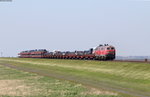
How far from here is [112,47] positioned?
67062mm

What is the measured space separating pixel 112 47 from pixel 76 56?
2715 cm

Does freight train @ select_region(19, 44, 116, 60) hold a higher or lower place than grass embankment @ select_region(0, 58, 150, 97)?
higher

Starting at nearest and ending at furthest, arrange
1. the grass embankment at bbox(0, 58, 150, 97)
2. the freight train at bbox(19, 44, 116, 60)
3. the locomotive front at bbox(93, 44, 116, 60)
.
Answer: the grass embankment at bbox(0, 58, 150, 97) → the locomotive front at bbox(93, 44, 116, 60) → the freight train at bbox(19, 44, 116, 60)

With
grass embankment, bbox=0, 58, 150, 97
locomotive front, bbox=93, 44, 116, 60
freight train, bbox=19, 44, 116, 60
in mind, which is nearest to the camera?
grass embankment, bbox=0, 58, 150, 97

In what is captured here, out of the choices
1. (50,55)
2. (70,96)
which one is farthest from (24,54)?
(70,96)

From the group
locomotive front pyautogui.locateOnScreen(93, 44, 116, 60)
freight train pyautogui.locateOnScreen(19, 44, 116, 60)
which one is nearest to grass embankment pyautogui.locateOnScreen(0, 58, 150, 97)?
locomotive front pyautogui.locateOnScreen(93, 44, 116, 60)

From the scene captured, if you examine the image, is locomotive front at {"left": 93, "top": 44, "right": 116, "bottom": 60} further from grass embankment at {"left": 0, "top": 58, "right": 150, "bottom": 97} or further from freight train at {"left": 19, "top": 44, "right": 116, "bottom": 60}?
grass embankment at {"left": 0, "top": 58, "right": 150, "bottom": 97}

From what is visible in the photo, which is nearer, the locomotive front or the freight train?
the locomotive front

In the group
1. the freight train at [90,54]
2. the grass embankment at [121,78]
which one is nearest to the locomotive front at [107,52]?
the freight train at [90,54]

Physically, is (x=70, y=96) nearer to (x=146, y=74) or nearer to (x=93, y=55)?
(x=146, y=74)

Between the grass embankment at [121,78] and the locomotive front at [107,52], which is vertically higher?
the locomotive front at [107,52]

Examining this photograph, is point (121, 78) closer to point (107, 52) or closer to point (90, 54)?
point (107, 52)

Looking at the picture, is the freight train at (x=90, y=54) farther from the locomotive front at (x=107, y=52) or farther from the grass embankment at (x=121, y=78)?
the grass embankment at (x=121, y=78)

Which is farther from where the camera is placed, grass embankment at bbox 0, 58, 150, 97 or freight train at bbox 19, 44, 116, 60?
freight train at bbox 19, 44, 116, 60
